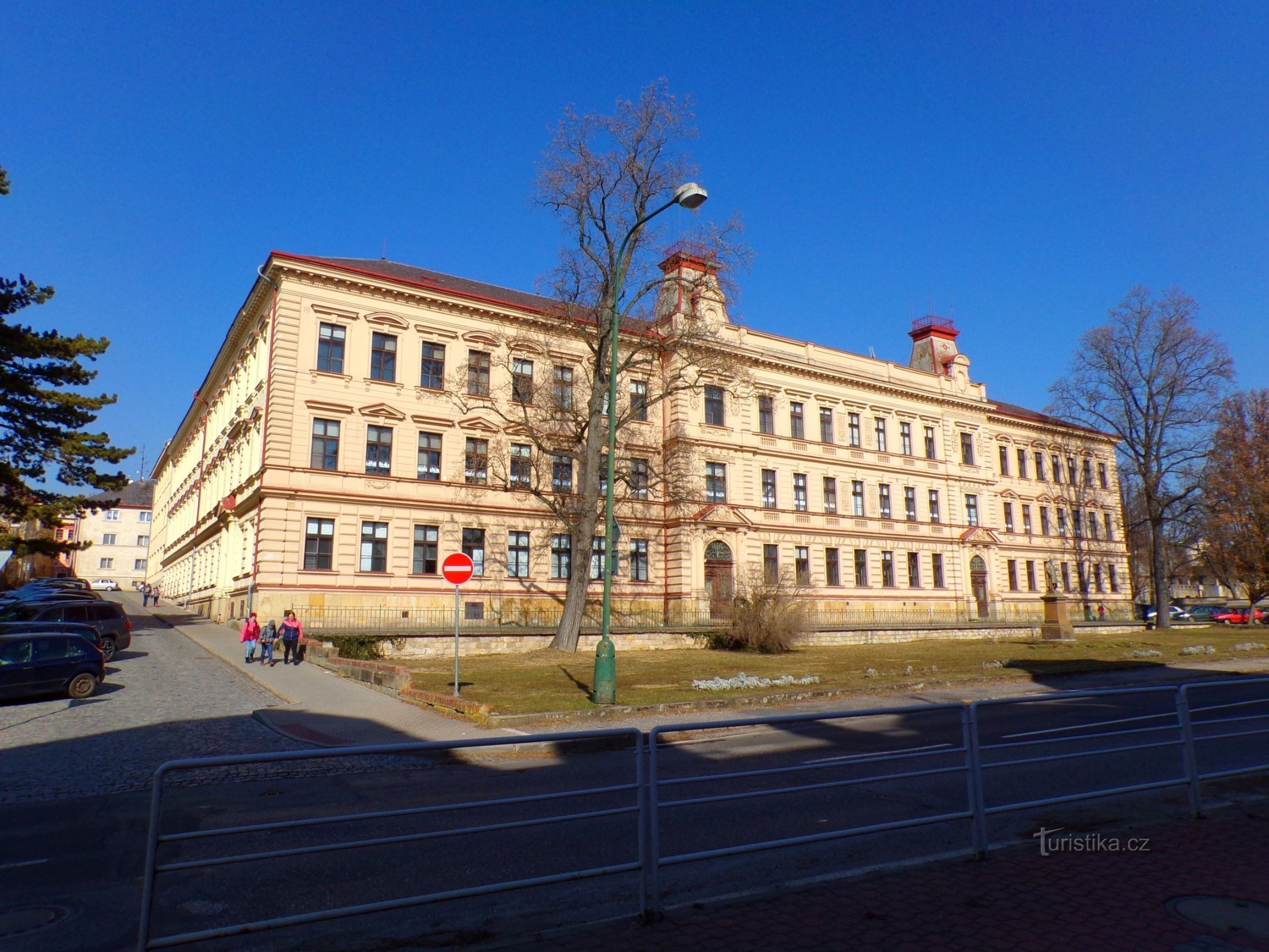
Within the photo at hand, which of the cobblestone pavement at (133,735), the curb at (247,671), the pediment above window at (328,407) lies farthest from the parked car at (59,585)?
the cobblestone pavement at (133,735)

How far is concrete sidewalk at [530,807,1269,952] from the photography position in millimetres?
4270

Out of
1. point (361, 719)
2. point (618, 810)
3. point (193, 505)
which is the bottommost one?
point (361, 719)

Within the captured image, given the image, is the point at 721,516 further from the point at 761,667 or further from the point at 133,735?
the point at 133,735

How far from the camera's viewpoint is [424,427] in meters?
34.6

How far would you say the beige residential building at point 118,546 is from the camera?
325 ft

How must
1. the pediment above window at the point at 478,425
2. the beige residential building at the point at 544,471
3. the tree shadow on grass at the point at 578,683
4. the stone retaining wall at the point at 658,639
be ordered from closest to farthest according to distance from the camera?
1. the tree shadow on grass at the point at 578,683
2. the stone retaining wall at the point at 658,639
3. the beige residential building at the point at 544,471
4. the pediment above window at the point at 478,425

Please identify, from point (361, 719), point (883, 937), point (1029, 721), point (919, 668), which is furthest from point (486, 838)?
point (919, 668)

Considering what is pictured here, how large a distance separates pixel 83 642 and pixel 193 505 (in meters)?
40.7

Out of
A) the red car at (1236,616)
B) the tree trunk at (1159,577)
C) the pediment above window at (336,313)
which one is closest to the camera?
the pediment above window at (336,313)

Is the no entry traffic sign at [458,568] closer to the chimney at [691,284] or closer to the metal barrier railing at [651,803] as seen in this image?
the metal barrier railing at [651,803]

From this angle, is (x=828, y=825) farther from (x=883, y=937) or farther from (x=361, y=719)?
(x=361, y=719)

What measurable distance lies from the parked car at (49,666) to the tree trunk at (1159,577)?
50137mm

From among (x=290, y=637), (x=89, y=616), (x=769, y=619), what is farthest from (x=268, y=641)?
(x=769, y=619)

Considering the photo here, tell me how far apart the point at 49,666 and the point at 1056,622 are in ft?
117
